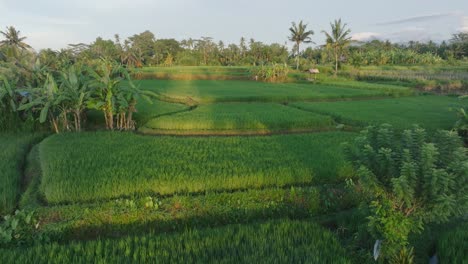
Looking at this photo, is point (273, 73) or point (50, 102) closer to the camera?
point (50, 102)

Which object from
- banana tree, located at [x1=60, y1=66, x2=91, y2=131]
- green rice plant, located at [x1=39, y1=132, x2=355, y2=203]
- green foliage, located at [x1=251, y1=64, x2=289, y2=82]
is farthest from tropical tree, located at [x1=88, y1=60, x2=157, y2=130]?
green foliage, located at [x1=251, y1=64, x2=289, y2=82]

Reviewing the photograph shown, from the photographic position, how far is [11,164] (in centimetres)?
645

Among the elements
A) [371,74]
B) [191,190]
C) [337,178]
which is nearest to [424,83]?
[371,74]

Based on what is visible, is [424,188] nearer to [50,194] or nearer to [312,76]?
[50,194]

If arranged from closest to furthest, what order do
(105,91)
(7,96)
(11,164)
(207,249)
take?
(207,249)
(11,164)
(105,91)
(7,96)

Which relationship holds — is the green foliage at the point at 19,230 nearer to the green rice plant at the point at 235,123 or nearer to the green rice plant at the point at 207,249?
the green rice plant at the point at 207,249

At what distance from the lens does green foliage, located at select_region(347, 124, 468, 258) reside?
3.24 metres

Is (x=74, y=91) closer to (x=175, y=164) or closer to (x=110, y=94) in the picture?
(x=110, y=94)

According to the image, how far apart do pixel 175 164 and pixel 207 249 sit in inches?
110

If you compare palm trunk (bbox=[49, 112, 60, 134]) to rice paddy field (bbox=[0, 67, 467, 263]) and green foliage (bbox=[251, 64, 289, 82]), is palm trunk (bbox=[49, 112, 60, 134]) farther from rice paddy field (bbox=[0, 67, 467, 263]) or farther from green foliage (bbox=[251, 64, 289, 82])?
green foliage (bbox=[251, 64, 289, 82])

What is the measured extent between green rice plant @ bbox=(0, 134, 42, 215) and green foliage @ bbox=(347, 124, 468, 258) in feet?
15.8

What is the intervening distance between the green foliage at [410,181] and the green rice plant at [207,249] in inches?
21.5

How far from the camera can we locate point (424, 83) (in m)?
26.4

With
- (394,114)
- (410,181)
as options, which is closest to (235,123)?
(394,114)
